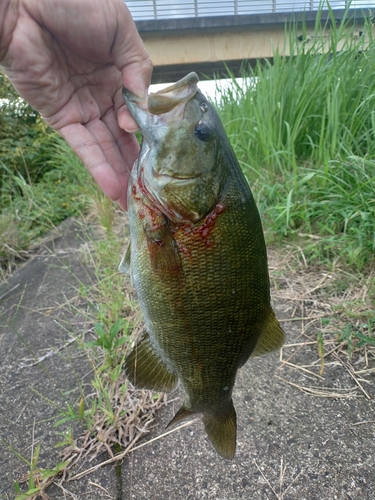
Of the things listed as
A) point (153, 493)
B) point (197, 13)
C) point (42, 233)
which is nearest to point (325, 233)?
point (153, 493)

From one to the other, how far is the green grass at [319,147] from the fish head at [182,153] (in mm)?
1502

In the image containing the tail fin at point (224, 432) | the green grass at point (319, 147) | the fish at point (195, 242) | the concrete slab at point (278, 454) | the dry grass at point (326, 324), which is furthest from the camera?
the green grass at point (319, 147)

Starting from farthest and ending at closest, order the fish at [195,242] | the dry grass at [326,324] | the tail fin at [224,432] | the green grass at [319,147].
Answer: the green grass at [319,147] → the dry grass at [326,324] → the tail fin at [224,432] → the fish at [195,242]

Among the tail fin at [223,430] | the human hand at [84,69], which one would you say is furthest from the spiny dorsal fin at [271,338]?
the human hand at [84,69]

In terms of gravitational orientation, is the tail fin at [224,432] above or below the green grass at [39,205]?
above

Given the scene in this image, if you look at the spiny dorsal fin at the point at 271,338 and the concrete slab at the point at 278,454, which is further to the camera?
the concrete slab at the point at 278,454

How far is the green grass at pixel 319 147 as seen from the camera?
97.5 inches

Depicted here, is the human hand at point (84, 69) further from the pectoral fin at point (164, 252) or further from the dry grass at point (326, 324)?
the dry grass at point (326, 324)

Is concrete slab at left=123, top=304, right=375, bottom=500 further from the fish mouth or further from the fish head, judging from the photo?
the fish mouth

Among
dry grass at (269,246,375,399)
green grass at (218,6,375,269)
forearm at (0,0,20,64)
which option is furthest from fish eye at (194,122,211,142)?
green grass at (218,6,375,269)

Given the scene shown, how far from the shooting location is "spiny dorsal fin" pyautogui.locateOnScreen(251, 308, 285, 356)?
124 centimetres

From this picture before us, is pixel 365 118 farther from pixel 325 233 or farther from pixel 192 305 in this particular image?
pixel 192 305

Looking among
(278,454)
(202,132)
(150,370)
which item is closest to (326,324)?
(278,454)

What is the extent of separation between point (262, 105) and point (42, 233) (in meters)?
3.01
